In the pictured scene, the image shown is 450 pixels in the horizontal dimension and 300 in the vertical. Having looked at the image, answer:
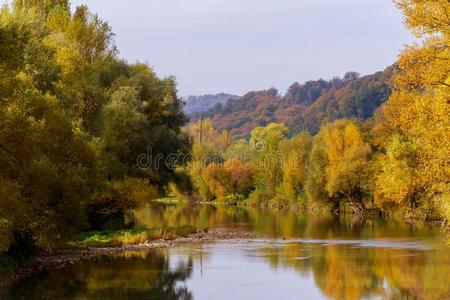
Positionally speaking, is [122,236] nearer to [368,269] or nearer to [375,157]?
[368,269]

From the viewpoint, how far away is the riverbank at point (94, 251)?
30511mm

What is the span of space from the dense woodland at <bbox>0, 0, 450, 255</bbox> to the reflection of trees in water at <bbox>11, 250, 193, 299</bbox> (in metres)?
2.24

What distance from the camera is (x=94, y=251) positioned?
39062mm

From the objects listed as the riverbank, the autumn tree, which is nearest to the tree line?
the riverbank

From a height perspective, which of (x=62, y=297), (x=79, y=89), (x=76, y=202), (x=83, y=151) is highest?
(x=79, y=89)

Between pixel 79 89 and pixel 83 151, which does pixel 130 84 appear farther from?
pixel 83 151

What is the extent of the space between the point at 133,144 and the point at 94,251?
44.5ft

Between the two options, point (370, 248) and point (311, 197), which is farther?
point (311, 197)

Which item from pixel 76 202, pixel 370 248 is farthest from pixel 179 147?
pixel 76 202

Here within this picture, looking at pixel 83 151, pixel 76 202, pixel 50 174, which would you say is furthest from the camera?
pixel 83 151

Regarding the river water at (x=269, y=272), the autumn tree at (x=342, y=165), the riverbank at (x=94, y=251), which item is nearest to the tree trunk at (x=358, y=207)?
the autumn tree at (x=342, y=165)

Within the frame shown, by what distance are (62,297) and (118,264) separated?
29.5 ft

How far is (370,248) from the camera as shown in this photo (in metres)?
42.2

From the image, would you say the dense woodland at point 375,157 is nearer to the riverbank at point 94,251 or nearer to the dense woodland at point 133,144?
the dense woodland at point 133,144
